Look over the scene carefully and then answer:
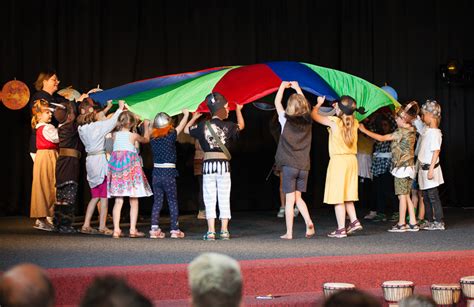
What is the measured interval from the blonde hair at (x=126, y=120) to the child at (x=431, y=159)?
2809mm

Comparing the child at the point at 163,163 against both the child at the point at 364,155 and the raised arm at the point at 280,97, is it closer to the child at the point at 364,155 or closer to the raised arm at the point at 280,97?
the raised arm at the point at 280,97

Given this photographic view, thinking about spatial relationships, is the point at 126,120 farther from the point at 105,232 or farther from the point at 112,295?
the point at 112,295

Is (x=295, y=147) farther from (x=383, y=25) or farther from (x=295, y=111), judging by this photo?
(x=383, y=25)

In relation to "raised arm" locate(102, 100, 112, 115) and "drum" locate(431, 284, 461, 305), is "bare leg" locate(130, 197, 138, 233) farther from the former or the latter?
"drum" locate(431, 284, 461, 305)

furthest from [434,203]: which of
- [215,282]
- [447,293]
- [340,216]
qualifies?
[215,282]

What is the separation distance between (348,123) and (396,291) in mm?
2668

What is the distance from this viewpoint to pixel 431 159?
25.8 ft

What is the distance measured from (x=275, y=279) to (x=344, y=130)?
89.6 inches

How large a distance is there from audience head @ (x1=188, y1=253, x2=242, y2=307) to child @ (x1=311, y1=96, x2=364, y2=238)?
4900 millimetres

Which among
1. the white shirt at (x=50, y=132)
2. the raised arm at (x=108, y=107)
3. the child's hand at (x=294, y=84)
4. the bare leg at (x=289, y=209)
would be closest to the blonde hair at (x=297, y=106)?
the child's hand at (x=294, y=84)

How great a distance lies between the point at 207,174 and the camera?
7254 millimetres

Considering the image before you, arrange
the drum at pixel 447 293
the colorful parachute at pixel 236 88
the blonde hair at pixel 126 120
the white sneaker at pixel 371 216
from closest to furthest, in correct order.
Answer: the drum at pixel 447 293 < the blonde hair at pixel 126 120 < the colorful parachute at pixel 236 88 < the white sneaker at pixel 371 216

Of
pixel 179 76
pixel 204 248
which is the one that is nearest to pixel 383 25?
pixel 179 76

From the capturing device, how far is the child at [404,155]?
25.6 feet
